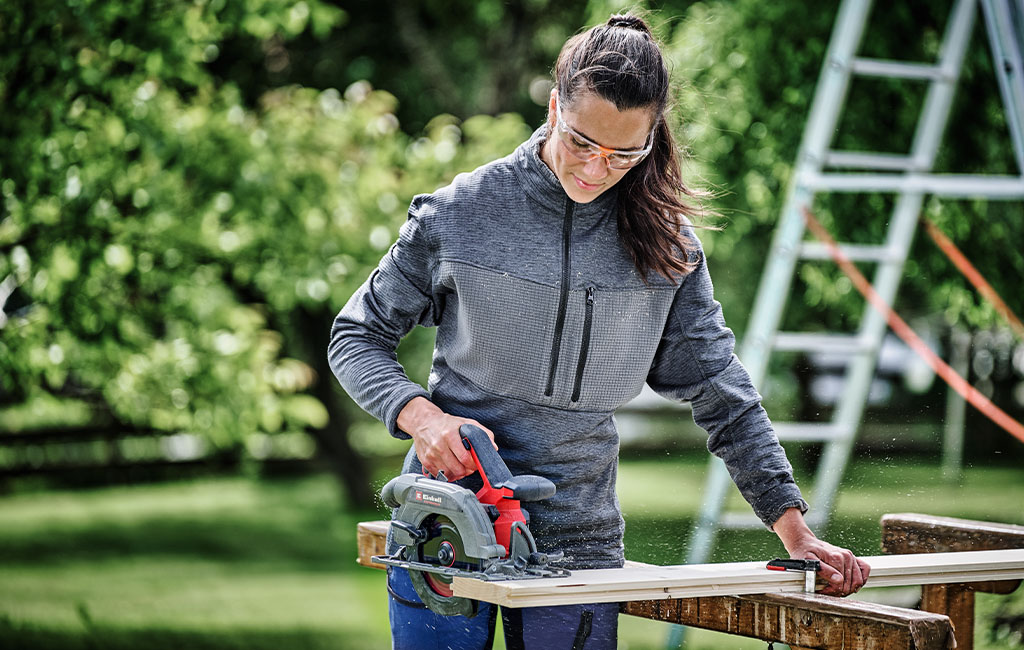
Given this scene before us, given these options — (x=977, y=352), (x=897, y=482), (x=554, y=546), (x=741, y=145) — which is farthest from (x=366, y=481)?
(x=554, y=546)

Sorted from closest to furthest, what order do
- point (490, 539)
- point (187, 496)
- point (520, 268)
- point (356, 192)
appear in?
point (490, 539), point (520, 268), point (356, 192), point (187, 496)

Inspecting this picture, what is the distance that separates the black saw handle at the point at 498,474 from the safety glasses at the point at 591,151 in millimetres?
470

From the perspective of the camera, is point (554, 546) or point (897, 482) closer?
point (554, 546)

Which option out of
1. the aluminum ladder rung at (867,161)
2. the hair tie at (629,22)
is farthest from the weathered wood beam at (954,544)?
the aluminum ladder rung at (867,161)

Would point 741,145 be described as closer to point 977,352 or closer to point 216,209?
point 216,209

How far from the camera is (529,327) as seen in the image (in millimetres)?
1892

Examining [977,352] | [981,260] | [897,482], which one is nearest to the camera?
[981,260]

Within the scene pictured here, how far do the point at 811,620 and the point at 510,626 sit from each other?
51 centimetres

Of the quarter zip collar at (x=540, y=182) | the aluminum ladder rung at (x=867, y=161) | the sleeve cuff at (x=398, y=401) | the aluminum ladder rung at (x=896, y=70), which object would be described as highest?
the aluminum ladder rung at (x=896, y=70)

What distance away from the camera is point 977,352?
1205cm

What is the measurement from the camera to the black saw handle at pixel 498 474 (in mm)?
1742

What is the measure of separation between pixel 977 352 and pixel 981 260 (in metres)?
6.81

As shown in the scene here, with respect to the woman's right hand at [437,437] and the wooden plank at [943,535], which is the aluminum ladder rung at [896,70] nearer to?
the wooden plank at [943,535]

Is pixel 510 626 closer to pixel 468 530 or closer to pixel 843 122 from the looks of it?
pixel 468 530
